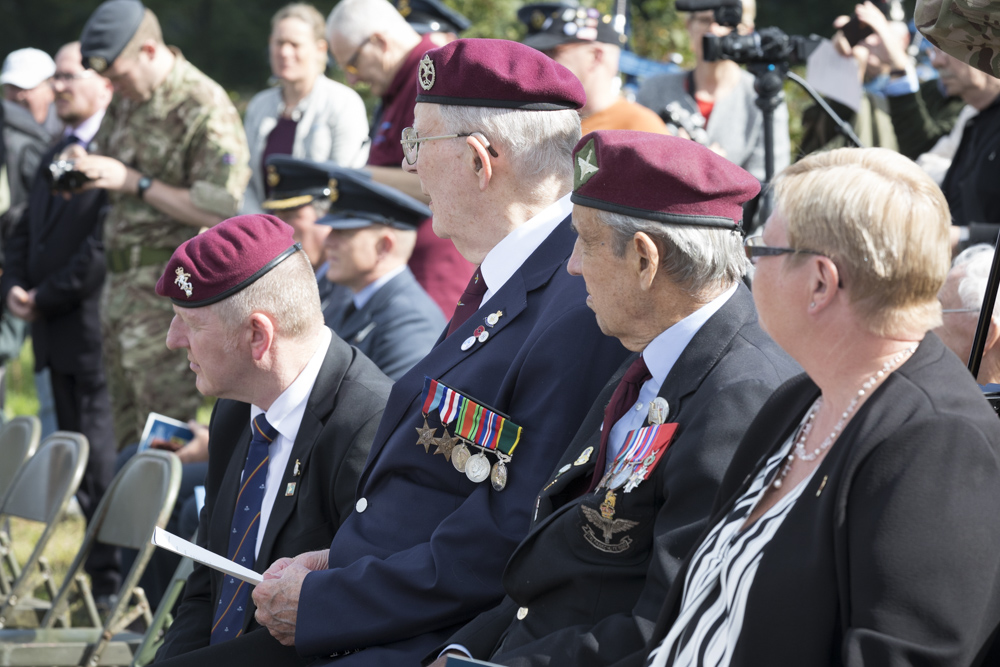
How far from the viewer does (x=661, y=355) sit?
219 centimetres

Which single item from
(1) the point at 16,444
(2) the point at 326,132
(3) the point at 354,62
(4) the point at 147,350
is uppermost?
(3) the point at 354,62

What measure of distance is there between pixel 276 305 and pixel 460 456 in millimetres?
861

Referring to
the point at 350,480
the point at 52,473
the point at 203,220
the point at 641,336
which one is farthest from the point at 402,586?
the point at 203,220

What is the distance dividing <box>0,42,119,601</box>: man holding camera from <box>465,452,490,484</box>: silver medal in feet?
14.2

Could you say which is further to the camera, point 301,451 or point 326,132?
point 326,132

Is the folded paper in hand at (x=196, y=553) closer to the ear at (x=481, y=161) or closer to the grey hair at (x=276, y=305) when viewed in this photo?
the grey hair at (x=276, y=305)

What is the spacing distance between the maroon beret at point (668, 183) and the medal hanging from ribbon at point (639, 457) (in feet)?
1.29

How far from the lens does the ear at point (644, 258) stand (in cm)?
216

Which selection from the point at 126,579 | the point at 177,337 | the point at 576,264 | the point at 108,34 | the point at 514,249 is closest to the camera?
the point at 576,264

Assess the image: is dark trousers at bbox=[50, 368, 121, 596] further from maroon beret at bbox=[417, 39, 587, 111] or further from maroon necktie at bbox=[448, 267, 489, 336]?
maroon beret at bbox=[417, 39, 587, 111]

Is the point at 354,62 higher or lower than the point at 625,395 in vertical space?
lower

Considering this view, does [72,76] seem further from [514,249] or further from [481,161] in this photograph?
[514,249]

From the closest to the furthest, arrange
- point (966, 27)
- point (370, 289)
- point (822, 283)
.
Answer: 1. point (822, 283)
2. point (966, 27)
3. point (370, 289)

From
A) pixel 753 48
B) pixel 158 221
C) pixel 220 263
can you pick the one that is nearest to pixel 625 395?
pixel 220 263
